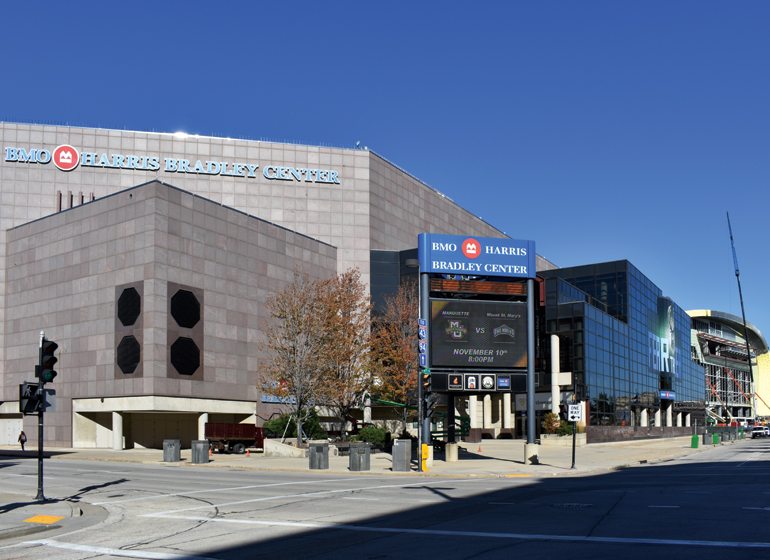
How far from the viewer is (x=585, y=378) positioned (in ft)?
262

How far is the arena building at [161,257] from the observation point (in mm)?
61406

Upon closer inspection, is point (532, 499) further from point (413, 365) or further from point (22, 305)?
point (22, 305)

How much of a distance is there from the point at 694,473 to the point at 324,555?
2325cm

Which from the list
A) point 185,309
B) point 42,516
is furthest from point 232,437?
point 42,516

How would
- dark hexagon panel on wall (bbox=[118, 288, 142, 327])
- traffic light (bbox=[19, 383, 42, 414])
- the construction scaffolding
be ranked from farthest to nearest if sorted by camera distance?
1. the construction scaffolding
2. dark hexagon panel on wall (bbox=[118, 288, 142, 327])
3. traffic light (bbox=[19, 383, 42, 414])

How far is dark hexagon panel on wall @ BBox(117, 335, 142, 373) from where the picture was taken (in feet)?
198

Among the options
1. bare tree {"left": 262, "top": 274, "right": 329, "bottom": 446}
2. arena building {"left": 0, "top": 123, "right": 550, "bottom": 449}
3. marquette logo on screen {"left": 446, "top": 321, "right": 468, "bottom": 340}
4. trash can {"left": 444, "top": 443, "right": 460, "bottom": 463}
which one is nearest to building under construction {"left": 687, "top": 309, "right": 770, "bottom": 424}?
arena building {"left": 0, "top": 123, "right": 550, "bottom": 449}

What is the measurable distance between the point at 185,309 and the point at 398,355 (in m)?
16.8

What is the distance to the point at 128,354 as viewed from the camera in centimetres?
6091

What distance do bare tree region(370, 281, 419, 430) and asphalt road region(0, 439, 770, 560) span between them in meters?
30.2

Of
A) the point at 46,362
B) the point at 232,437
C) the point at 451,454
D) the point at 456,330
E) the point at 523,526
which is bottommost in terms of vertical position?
the point at 232,437

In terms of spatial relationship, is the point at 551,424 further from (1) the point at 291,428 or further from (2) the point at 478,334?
(2) the point at 478,334

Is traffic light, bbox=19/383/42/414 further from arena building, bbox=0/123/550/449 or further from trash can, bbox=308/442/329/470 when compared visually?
arena building, bbox=0/123/550/449

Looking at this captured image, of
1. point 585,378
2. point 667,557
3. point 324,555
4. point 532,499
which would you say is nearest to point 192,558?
point 324,555
